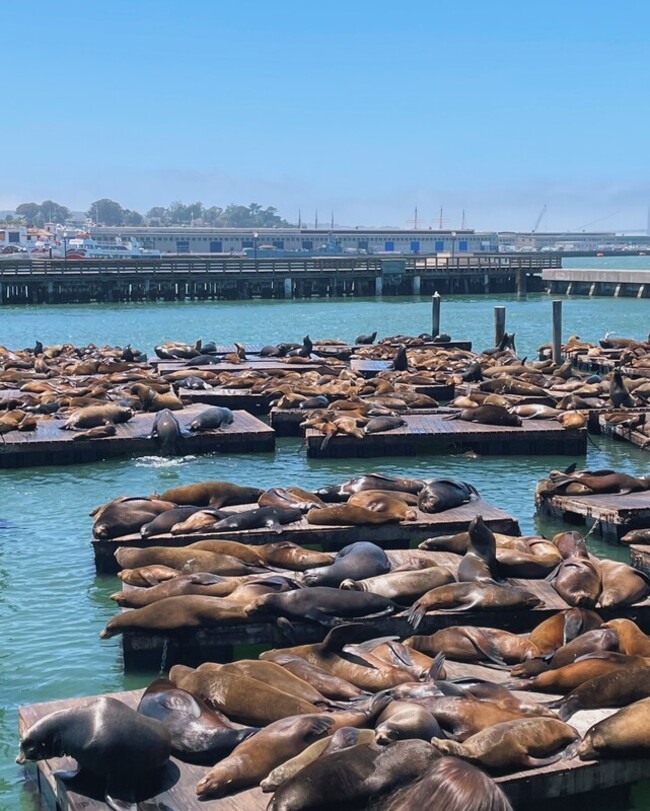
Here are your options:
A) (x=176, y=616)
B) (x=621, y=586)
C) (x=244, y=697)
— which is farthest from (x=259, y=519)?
(x=244, y=697)

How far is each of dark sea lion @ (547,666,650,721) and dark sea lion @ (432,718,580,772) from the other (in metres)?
0.23

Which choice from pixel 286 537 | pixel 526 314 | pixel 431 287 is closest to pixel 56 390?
pixel 286 537

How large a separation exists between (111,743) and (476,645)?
88.5 inches

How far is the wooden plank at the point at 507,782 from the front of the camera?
4.42m

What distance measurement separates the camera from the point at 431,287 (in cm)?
6081

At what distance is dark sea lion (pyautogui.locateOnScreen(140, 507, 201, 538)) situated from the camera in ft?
27.2

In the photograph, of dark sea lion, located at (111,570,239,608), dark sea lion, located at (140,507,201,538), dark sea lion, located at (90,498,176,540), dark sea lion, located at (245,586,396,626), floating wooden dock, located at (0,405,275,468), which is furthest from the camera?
floating wooden dock, located at (0,405,275,468)

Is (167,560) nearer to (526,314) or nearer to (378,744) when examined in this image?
(378,744)

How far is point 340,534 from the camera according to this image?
8.55 m

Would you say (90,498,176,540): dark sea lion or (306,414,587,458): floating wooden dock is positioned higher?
(90,498,176,540): dark sea lion

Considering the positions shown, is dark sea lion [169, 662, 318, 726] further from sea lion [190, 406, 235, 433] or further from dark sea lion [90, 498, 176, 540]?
sea lion [190, 406, 235, 433]

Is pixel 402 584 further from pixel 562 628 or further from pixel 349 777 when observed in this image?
pixel 349 777

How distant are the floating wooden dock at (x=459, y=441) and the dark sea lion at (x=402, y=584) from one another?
21.3ft

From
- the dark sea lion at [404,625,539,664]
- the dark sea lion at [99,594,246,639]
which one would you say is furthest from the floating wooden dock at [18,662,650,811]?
the dark sea lion at [99,594,246,639]
